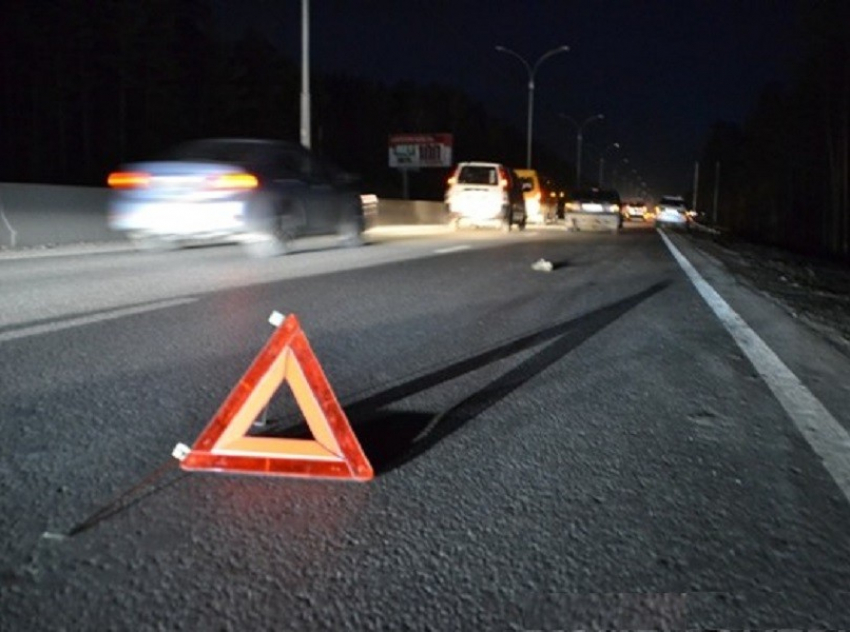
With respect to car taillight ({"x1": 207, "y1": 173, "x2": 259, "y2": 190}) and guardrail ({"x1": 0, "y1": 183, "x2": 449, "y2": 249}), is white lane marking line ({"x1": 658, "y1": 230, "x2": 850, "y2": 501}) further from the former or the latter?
guardrail ({"x1": 0, "y1": 183, "x2": 449, "y2": 249})

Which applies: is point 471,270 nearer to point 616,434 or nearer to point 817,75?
point 616,434

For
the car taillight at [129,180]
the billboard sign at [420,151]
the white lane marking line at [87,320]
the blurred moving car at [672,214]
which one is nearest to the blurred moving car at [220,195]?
the car taillight at [129,180]

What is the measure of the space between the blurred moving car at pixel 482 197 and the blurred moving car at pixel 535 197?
879 centimetres

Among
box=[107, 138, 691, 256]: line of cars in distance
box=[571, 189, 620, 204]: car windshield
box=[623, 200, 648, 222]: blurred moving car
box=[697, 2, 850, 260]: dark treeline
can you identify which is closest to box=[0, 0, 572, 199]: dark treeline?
box=[623, 200, 648, 222]: blurred moving car

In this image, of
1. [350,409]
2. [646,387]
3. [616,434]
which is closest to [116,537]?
[350,409]

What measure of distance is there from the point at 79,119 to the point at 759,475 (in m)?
69.0

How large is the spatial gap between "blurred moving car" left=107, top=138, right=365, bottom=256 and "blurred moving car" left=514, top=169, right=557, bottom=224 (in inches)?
847

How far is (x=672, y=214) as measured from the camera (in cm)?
4659

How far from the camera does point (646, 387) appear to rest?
602cm

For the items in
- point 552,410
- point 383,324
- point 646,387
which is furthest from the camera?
point 383,324

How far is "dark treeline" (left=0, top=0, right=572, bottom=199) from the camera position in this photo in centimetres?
5628

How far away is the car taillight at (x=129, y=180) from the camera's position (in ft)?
44.6

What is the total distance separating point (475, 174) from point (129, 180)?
49.2 feet

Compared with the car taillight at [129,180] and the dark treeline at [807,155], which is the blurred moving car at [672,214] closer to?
the dark treeline at [807,155]
